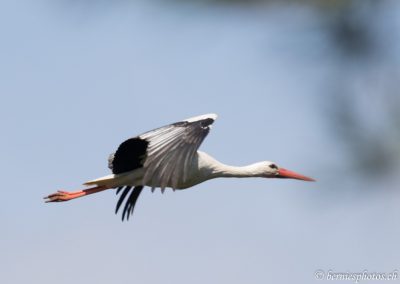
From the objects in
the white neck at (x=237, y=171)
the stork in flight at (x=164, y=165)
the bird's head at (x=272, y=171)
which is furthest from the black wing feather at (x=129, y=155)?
the bird's head at (x=272, y=171)

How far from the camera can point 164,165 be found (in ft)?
18.4

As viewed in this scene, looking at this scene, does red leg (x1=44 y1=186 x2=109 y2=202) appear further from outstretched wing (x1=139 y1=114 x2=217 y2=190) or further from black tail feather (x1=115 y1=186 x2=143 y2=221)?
outstretched wing (x1=139 y1=114 x2=217 y2=190)

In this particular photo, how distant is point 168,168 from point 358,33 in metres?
3.79

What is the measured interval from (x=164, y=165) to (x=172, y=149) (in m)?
0.34

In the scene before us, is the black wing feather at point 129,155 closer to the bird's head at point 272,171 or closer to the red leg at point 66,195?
the red leg at point 66,195

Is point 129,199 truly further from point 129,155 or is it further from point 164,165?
point 164,165

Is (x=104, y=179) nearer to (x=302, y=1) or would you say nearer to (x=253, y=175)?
(x=253, y=175)

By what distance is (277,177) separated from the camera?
8562 millimetres

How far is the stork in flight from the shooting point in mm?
5719

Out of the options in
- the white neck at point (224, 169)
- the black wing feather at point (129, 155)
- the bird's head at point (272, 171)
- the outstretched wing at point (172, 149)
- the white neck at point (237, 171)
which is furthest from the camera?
the bird's head at point (272, 171)

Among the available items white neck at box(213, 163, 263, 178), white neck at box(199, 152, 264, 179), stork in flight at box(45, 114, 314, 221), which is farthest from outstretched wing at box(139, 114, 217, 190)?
white neck at box(213, 163, 263, 178)

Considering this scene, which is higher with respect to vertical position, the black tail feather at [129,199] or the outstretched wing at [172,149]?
the outstretched wing at [172,149]

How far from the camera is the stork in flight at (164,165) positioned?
225 inches

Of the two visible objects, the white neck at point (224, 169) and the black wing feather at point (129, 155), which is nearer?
the black wing feather at point (129, 155)
